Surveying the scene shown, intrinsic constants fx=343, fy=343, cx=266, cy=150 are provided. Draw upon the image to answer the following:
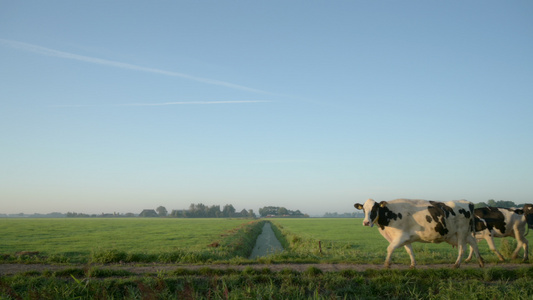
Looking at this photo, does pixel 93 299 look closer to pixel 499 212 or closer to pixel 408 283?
pixel 408 283

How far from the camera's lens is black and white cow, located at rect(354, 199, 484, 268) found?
1280 centimetres

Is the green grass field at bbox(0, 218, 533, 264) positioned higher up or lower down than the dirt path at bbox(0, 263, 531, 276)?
lower down

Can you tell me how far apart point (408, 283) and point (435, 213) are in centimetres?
381

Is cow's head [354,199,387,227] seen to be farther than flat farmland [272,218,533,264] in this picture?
No

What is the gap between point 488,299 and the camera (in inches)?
338

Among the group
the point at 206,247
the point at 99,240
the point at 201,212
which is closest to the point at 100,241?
the point at 99,240

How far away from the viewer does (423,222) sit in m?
12.9

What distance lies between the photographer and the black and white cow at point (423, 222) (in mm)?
12805

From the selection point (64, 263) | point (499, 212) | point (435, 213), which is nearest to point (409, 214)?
point (435, 213)

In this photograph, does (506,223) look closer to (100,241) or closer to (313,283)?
(313,283)

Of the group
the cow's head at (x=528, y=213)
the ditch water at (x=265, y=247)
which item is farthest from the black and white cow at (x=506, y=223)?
the ditch water at (x=265, y=247)

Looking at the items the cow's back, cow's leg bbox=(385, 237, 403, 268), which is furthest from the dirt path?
the cow's back

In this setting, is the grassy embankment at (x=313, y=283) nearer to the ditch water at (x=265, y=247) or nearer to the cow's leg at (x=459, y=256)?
the cow's leg at (x=459, y=256)

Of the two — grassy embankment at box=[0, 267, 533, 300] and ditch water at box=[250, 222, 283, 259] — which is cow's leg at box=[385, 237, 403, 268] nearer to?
grassy embankment at box=[0, 267, 533, 300]
